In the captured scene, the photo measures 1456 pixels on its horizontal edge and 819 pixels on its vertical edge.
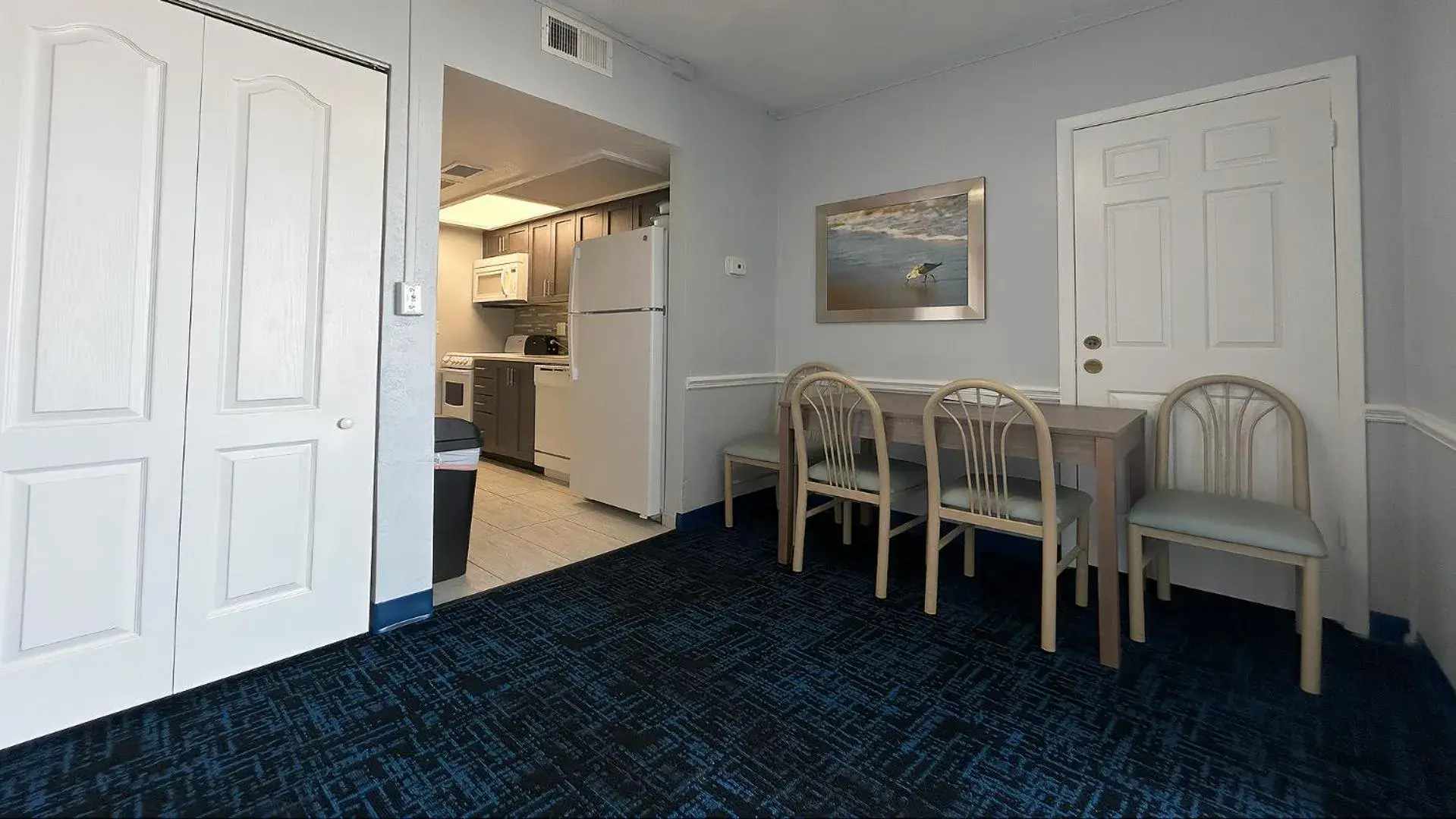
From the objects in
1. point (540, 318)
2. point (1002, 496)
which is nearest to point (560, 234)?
point (540, 318)

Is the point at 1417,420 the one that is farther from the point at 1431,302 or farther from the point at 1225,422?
the point at 1225,422

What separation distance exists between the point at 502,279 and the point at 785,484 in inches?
159

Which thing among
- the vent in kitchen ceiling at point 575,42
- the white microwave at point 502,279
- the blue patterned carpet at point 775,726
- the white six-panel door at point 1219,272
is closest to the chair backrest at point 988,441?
the blue patterned carpet at point 775,726

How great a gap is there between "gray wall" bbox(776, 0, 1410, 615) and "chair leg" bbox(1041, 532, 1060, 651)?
3.68 feet

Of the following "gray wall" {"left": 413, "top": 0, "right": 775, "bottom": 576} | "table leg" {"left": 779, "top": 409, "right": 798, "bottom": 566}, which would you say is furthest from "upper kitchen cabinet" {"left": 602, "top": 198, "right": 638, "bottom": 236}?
"table leg" {"left": 779, "top": 409, "right": 798, "bottom": 566}

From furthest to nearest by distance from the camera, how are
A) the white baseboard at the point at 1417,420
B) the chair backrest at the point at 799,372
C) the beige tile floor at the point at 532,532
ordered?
1. the chair backrest at the point at 799,372
2. the beige tile floor at the point at 532,532
3. the white baseboard at the point at 1417,420

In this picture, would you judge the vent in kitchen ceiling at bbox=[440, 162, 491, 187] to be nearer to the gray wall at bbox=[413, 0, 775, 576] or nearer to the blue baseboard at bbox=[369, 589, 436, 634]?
the gray wall at bbox=[413, 0, 775, 576]

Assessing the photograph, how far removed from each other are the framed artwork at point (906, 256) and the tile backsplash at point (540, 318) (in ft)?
9.60

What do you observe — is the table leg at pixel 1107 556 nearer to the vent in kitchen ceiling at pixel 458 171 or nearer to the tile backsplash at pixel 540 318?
the vent in kitchen ceiling at pixel 458 171

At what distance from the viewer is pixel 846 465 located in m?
2.71

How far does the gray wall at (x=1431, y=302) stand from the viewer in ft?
5.61

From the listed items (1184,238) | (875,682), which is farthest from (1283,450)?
(875,682)

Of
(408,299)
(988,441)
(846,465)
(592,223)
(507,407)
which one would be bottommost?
(846,465)

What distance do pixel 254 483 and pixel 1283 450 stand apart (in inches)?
143
